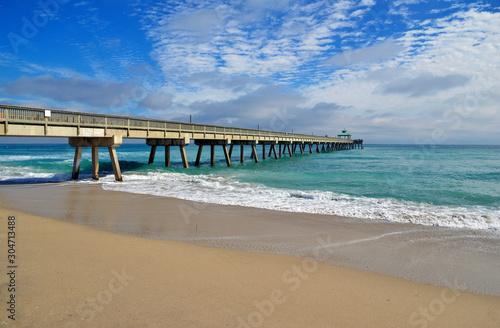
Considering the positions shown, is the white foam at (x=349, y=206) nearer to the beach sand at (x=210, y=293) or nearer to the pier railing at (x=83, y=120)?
the pier railing at (x=83, y=120)

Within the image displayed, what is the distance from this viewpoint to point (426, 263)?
530 cm

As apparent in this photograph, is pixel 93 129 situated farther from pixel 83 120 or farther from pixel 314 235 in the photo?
pixel 314 235

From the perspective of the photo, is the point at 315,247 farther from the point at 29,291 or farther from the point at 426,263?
the point at 29,291

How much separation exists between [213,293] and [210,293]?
0.13 feet

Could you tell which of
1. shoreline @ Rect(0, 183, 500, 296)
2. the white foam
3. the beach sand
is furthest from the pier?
the beach sand

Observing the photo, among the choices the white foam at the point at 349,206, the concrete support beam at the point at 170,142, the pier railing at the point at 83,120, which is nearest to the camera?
the white foam at the point at 349,206

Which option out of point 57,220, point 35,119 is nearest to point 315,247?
point 57,220

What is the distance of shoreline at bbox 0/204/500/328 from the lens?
10.6 ft

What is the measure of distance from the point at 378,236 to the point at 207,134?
75.2 feet

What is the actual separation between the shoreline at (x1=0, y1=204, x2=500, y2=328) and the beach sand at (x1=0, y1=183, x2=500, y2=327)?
1 centimetres

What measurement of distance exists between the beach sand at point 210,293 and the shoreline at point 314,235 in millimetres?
524

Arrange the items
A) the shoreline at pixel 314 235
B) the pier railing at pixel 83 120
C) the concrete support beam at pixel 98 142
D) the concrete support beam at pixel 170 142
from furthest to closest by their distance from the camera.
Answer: the concrete support beam at pixel 170 142, the concrete support beam at pixel 98 142, the pier railing at pixel 83 120, the shoreline at pixel 314 235

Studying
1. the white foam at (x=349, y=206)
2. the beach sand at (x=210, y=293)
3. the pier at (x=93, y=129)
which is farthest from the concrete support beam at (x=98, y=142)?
the beach sand at (x=210, y=293)

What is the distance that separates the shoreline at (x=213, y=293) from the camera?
3243 mm
